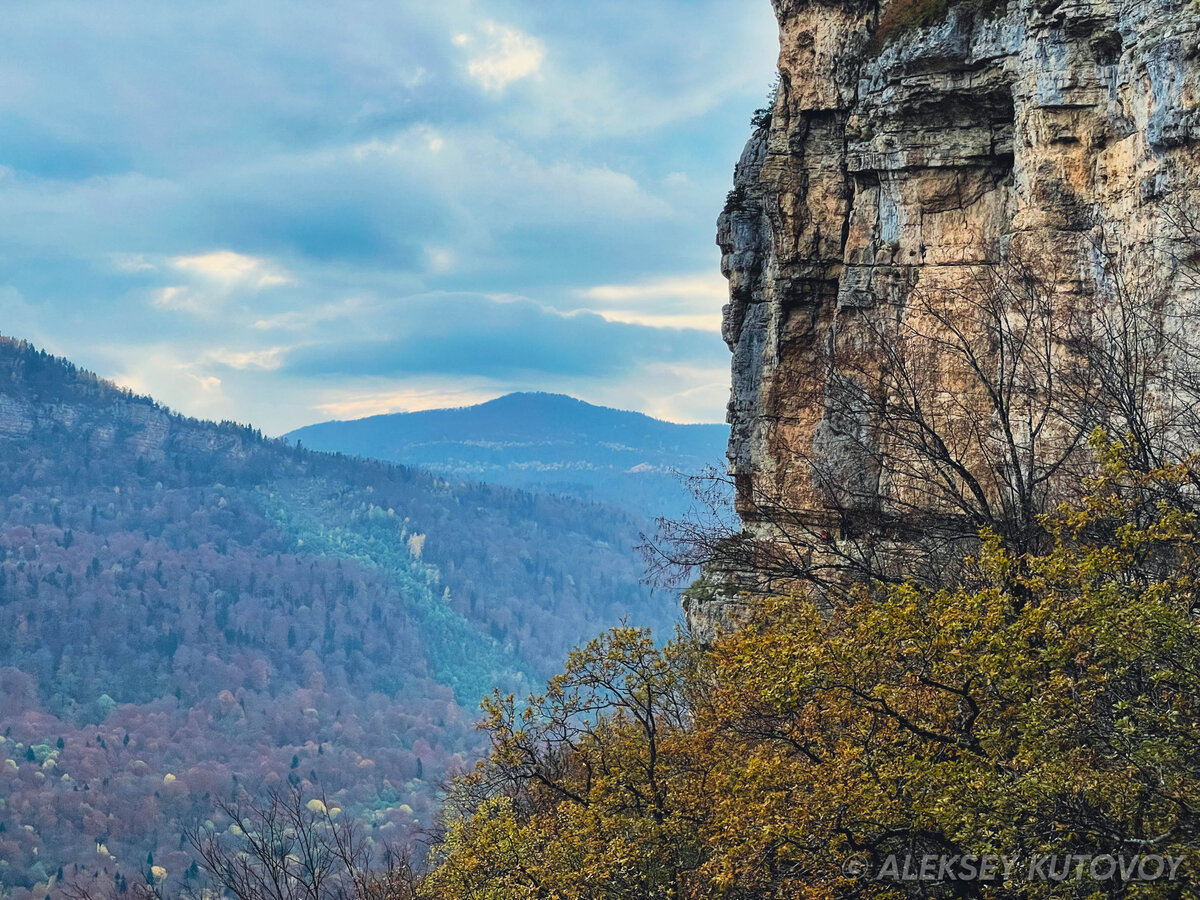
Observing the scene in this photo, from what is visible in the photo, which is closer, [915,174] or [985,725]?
[985,725]

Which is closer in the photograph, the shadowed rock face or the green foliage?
the green foliage

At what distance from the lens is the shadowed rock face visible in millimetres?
18891

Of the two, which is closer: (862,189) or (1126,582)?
(1126,582)

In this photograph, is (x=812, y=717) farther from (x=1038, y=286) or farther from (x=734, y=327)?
(x=734, y=327)

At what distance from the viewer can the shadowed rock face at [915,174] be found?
62.0 feet

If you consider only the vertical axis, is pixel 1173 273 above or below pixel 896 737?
above

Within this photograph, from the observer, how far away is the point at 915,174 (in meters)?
24.2

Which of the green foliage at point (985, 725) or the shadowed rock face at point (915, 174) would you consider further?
the shadowed rock face at point (915, 174)

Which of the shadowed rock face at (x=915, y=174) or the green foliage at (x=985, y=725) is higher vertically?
the shadowed rock face at (x=915, y=174)

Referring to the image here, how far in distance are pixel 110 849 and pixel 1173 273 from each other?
20013 centimetres

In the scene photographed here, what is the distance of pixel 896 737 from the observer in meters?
12.7

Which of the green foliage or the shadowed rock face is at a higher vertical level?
the shadowed rock face

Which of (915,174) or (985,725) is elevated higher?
(915,174)

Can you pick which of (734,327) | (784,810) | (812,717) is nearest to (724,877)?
(784,810)
